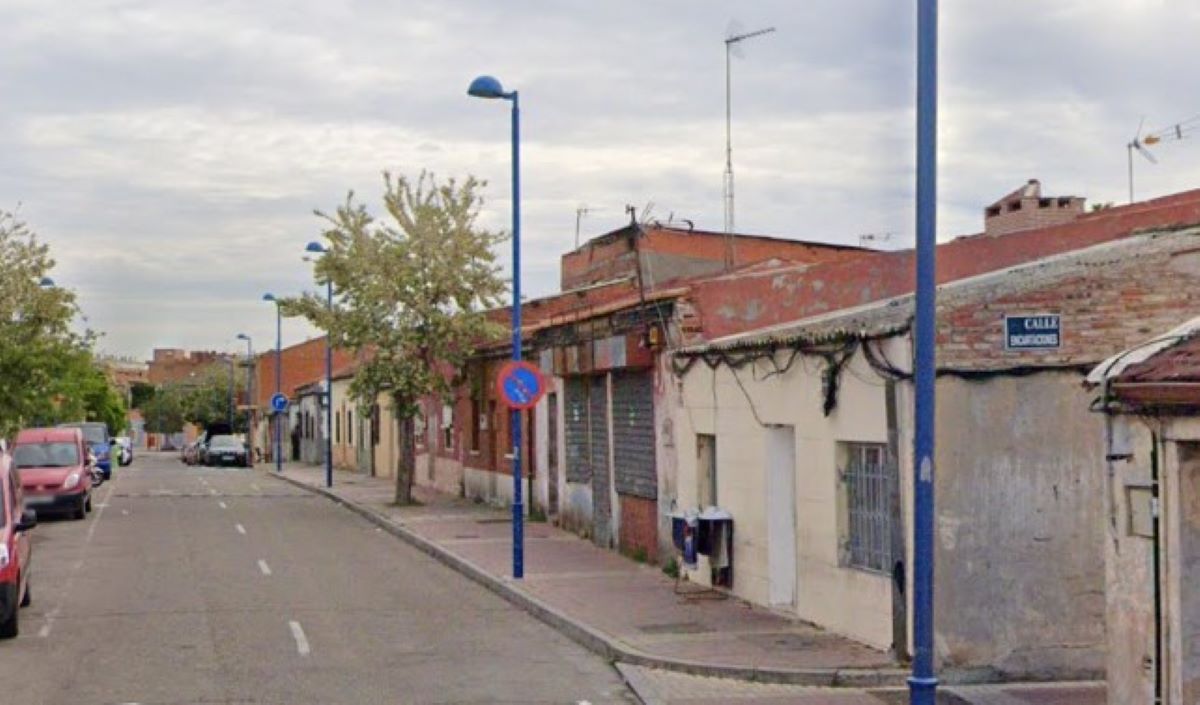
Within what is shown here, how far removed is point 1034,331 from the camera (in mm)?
12453

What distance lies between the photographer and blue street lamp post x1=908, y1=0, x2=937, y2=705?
966cm

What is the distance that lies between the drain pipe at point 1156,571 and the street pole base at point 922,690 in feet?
4.43

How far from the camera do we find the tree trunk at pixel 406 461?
112ft

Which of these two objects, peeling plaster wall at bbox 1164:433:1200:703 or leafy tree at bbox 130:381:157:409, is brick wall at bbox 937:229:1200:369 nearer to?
peeling plaster wall at bbox 1164:433:1200:703

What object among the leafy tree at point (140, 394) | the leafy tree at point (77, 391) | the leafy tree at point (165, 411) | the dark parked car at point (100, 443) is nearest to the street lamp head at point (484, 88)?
the leafy tree at point (77, 391)

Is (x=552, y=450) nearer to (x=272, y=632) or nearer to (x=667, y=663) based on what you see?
(x=272, y=632)

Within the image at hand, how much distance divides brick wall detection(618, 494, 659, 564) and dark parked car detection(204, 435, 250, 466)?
51992 mm

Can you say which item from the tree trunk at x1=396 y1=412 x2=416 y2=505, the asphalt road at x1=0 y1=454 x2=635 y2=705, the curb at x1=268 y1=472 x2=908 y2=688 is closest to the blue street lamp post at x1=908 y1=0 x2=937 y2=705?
the curb at x1=268 y1=472 x2=908 y2=688

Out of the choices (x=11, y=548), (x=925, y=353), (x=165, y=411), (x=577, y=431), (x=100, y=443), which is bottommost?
(x=11, y=548)

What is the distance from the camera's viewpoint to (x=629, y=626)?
15547 millimetres

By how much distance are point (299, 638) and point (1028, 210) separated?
12.3 metres

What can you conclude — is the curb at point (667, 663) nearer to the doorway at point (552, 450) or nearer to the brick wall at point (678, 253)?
the doorway at point (552, 450)

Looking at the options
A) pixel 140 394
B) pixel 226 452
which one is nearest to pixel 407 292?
pixel 226 452

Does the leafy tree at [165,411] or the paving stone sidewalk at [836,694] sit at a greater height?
the leafy tree at [165,411]
